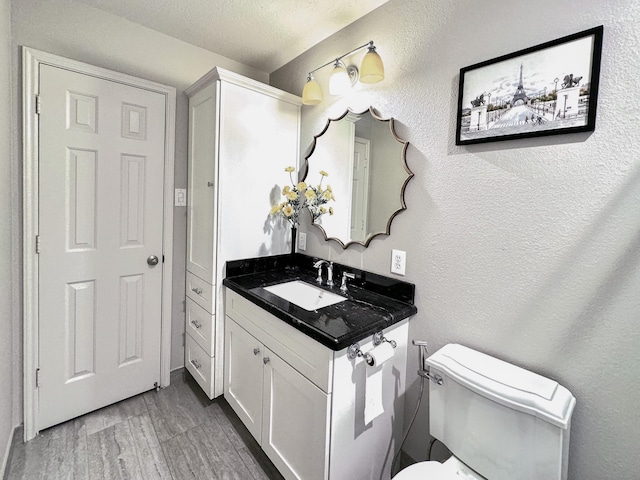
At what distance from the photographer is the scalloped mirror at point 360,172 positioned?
1.46 meters

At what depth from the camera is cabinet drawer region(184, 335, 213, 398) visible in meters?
1.81

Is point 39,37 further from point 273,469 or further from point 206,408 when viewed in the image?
point 273,469

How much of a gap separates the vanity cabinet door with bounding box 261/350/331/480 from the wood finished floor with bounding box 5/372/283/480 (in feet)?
0.71

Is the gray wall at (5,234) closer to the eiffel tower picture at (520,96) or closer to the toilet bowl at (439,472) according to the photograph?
the toilet bowl at (439,472)

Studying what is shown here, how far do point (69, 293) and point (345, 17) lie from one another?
2.17m

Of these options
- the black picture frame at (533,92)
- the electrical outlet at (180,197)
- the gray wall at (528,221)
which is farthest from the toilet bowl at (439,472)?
the electrical outlet at (180,197)

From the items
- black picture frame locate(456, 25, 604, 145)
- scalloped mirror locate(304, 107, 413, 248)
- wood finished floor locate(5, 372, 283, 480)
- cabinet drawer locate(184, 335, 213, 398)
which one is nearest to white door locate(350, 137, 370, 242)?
scalloped mirror locate(304, 107, 413, 248)

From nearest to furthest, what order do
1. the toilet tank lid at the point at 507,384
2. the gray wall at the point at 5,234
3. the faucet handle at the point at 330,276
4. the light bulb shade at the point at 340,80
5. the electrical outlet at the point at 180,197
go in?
the toilet tank lid at the point at 507,384
the gray wall at the point at 5,234
the light bulb shade at the point at 340,80
the faucet handle at the point at 330,276
the electrical outlet at the point at 180,197

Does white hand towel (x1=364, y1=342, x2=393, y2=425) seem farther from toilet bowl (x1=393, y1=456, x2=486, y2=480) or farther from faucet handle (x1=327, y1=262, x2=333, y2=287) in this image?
faucet handle (x1=327, y1=262, x2=333, y2=287)

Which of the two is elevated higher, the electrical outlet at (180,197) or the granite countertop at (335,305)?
the electrical outlet at (180,197)

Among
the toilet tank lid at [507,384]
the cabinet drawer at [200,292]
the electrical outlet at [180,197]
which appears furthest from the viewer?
the electrical outlet at [180,197]

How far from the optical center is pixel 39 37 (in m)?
1.55

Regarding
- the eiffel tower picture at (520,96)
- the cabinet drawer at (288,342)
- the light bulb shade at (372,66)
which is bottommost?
the cabinet drawer at (288,342)

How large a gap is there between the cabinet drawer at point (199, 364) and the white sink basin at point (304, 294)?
0.60 metres
